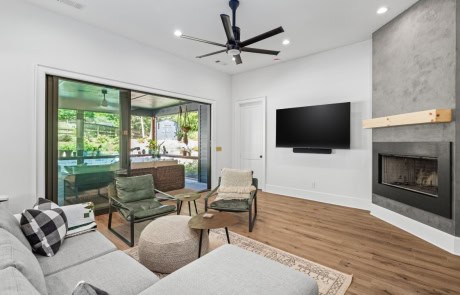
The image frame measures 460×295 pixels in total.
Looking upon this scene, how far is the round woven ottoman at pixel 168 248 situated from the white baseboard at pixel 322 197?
3440 millimetres

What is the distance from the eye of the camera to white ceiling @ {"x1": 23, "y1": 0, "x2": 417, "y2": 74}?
324cm

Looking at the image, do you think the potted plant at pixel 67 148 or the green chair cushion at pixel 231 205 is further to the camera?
the potted plant at pixel 67 148

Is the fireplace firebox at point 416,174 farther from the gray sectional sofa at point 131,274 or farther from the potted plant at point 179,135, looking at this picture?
the potted plant at point 179,135

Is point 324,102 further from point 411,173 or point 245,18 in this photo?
point 245,18

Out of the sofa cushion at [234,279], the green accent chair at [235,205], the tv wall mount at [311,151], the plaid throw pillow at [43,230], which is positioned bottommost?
the green accent chair at [235,205]

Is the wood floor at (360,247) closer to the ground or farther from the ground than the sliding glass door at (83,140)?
closer to the ground

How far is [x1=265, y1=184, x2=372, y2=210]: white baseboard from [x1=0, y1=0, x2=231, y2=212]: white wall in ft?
13.4

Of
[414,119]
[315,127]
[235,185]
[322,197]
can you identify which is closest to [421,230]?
[414,119]

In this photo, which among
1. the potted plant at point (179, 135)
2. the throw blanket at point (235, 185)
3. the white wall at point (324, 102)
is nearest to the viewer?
the throw blanket at point (235, 185)

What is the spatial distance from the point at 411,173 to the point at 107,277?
4.33 metres

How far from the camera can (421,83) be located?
3.19 metres

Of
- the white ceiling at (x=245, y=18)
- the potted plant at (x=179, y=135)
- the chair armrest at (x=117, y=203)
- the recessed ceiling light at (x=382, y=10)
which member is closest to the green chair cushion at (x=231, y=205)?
the chair armrest at (x=117, y=203)

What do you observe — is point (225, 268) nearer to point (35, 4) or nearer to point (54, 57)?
point (54, 57)

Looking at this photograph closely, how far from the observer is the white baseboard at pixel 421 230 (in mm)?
2704
